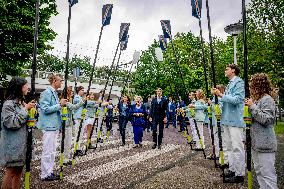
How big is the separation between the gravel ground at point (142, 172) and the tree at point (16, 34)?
36.0ft

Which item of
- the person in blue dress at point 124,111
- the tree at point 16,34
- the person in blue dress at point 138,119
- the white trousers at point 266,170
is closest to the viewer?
the white trousers at point 266,170

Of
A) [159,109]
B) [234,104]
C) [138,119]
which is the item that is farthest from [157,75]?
[234,104]

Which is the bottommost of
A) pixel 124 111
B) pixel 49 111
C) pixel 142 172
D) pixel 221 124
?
pixel 142 172

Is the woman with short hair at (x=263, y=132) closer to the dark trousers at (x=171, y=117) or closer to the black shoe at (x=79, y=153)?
the black shoe at (x=79, y=153)

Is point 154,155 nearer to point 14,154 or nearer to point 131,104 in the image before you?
point 131,104

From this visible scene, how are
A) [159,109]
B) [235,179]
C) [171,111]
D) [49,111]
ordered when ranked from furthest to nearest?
[171,111] → [159,109] → [49,111] → [235,179]

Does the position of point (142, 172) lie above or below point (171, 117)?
below

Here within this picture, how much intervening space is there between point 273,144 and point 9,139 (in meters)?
3.77

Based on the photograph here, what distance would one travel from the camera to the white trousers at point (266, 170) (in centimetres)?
417

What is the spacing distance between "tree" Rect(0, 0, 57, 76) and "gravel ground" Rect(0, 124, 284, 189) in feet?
36.0

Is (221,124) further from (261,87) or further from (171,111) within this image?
(171,111)

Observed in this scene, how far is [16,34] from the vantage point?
1923 centimetres

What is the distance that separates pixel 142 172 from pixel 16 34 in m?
15.7

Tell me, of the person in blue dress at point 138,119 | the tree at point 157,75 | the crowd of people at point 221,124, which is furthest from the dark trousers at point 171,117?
the crowd of people at point 221,124
